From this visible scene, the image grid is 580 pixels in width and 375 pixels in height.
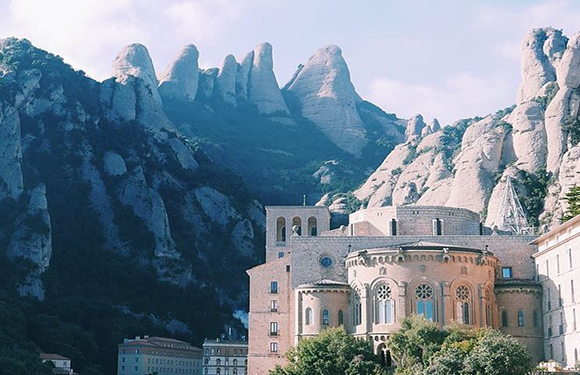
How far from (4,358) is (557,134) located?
233 feet

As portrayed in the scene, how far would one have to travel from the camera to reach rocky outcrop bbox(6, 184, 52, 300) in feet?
382

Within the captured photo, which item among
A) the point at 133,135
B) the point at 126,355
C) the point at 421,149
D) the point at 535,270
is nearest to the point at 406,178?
the point at 421,149

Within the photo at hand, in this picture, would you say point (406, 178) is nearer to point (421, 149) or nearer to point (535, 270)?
point (421, 149)

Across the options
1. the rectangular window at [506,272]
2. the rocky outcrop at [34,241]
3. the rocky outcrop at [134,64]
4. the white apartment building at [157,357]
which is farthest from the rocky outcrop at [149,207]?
the rectangular window at [506,272]

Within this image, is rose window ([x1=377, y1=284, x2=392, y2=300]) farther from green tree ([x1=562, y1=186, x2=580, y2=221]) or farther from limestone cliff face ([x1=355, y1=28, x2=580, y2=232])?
limestone cliff face ([x1=355, y1=28, x2=580, y2=232])

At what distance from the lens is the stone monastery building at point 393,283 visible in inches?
2539

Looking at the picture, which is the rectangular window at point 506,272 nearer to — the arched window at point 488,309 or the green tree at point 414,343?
the arched window at point 488,309

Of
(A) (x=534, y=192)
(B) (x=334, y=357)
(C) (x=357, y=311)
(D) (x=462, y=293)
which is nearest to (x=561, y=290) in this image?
(D) (x=462, y=293)

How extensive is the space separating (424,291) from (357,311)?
528 cm

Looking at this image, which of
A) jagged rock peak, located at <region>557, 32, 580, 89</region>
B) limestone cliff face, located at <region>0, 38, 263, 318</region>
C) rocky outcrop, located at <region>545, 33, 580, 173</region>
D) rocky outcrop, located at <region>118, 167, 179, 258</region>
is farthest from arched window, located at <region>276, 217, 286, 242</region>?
jagged rock peak, located at <region>557, 32, 580, 89</region>

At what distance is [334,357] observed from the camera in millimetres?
61625

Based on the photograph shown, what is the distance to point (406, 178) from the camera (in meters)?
150

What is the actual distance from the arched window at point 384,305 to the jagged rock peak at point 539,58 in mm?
71425

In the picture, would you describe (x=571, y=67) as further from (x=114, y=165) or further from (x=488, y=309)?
(x=114, y=165)
